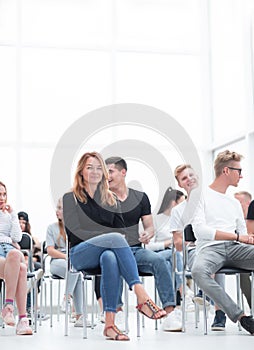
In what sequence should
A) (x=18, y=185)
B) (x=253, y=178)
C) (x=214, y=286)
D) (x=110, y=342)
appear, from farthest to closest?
(x=18, y=185)
(x=253, y=178)
(x=214, y=286)
(x=110, y=342)

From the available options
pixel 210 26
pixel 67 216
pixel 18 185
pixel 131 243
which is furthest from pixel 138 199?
pixel 210 26

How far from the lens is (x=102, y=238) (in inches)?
139

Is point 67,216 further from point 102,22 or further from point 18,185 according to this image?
point 102,22

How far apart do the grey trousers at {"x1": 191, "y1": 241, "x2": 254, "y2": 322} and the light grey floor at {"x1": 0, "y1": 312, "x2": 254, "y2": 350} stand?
184mm

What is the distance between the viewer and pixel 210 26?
7.90m

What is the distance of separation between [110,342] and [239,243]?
3.33ft

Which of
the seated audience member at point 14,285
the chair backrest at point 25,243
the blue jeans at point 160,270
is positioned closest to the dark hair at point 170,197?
the chair backrest at point 25,243

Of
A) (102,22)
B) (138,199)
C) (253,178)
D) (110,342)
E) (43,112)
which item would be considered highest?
(102,22)

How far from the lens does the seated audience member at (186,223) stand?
3996 mm

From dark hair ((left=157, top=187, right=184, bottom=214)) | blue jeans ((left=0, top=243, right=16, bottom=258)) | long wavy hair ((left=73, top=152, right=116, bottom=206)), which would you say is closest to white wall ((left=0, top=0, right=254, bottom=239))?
dark hair ((left=157, top=187, right=184, bottom=214))

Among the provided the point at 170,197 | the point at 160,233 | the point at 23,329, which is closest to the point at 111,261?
the point at 23,329

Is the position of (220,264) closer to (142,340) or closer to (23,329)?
(142,340)

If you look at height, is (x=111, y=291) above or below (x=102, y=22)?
below

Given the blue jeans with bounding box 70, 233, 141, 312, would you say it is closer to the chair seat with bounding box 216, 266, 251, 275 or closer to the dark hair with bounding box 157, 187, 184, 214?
the chair seat with bounding box 216, 266, 251, 275
